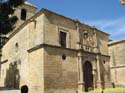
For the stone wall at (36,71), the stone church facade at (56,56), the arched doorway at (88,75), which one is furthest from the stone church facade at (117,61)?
the stone wall at (36,71)

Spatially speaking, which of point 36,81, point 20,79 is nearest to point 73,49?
point 36,81

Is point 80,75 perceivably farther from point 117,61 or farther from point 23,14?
point 23,14

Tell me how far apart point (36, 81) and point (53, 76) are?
1674 mm

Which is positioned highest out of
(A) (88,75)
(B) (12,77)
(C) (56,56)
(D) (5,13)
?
(D) (5,13)

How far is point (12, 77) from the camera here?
82.2ft

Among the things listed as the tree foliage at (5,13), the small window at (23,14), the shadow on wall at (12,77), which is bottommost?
the shadow on wall at (12,77)

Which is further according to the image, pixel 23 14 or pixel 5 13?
pixel 23 14

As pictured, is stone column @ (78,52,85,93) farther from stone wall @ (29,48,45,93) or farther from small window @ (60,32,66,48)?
stone wall @ (29,48,45,93)

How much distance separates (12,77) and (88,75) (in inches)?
368

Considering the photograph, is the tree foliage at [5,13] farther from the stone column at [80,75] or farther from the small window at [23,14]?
the small window at [23,14]

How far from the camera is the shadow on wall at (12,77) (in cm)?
2352

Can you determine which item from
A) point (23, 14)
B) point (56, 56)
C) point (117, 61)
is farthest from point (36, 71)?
point (23, 14)

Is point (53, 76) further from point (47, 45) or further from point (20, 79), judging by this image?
point (20, 79)

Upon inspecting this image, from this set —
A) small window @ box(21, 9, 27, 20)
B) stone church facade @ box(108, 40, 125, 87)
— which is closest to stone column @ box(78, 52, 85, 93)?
stone church facade @ box(108, 40, 125, 87)
